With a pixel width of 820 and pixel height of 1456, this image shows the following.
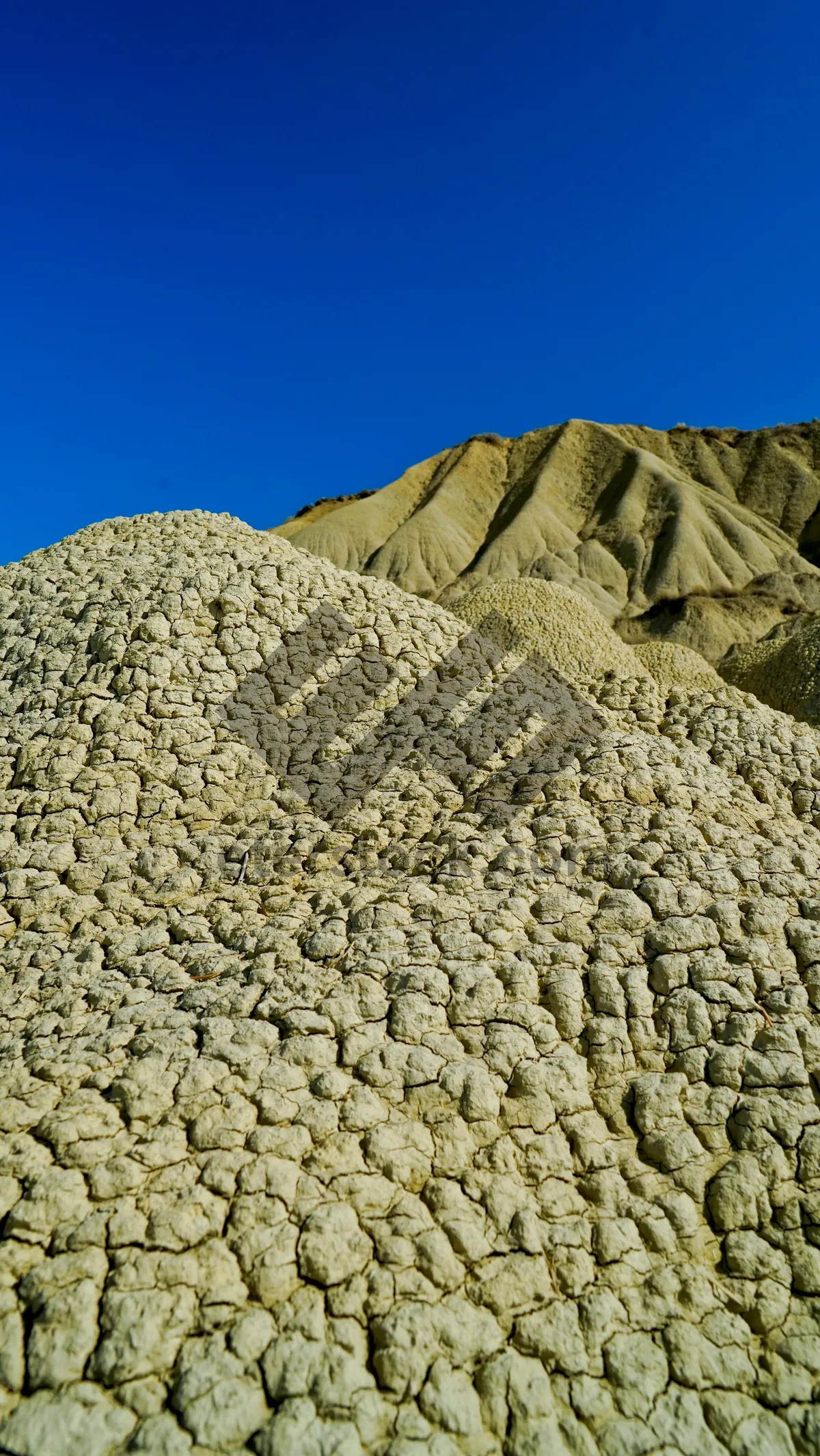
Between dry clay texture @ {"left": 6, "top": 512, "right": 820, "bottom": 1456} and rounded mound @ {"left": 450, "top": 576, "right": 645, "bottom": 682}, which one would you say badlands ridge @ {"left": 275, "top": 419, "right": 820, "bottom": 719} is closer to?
rounded mound @ {"left": 450, "top": 576, "right": 645, "bottom": 682}

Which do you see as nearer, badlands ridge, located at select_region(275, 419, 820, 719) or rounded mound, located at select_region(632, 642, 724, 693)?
rounded mound, located at select_region(632, 642, 724, 693)

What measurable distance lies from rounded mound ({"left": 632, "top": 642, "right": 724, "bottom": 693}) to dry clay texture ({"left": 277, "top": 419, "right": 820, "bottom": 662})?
44.7 ft

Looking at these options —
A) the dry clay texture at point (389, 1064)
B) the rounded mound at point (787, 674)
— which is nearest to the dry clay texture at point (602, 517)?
the rounded mound at point (787, 674)

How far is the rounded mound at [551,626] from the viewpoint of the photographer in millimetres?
8398

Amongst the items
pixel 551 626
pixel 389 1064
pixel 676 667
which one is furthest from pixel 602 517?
pixel 389 1064

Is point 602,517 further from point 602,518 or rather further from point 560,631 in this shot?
point 560,631

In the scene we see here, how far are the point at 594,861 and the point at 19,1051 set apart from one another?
206 cm

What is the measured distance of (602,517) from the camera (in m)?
35.7

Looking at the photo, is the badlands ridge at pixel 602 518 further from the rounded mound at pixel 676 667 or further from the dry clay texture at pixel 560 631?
the dry clay texture at pixel 560 631

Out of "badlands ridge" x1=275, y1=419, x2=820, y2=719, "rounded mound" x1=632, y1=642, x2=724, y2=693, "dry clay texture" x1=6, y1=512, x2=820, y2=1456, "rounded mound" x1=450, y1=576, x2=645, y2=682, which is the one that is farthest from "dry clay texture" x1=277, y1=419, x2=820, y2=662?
"dry clay texture" x1=6, y1=512, x2=820, y2=1456

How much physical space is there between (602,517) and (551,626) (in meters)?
28.8

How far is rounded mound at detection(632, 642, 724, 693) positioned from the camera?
10.0 meters

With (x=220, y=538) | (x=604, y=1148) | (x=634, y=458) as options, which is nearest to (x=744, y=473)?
(x=634, y=458)

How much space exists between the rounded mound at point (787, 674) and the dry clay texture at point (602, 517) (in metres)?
13.5
